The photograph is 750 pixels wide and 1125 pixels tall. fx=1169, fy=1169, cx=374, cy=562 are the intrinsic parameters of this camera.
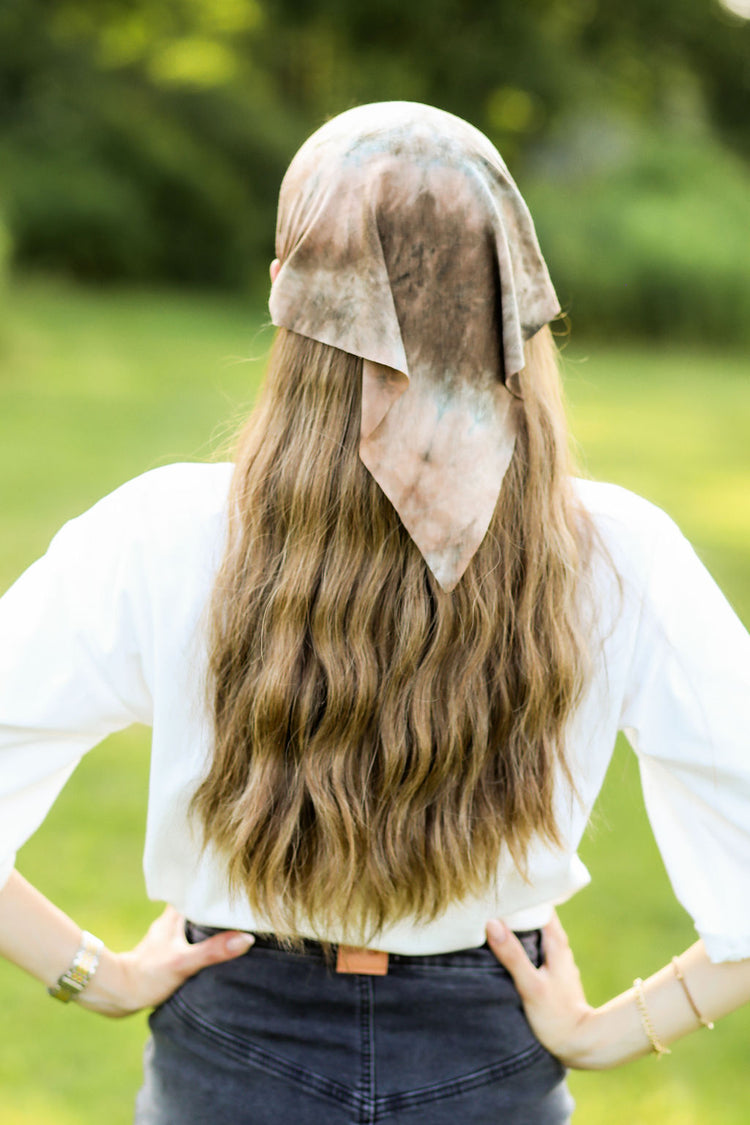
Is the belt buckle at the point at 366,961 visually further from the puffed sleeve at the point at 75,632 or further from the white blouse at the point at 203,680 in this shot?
the puffed sleeve at the point at 75,632

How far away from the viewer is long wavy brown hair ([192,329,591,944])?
1123 millimetres

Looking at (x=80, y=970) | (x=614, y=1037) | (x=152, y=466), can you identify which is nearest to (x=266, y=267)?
(x=152, y=466)

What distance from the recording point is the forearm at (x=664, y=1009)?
134 centimetres

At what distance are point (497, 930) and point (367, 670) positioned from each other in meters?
0.38

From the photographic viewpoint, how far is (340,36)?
1888cm

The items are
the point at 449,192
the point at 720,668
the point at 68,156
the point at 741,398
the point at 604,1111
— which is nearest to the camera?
the point at 449,192

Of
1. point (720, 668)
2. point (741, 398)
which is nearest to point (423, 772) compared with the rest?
point (720, 668)

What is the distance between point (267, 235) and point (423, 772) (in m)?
16.1

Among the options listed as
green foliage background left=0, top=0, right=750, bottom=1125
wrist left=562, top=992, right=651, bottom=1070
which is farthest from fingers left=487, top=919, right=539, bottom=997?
green foliage background left=0, top=0, right=750, bottom=1125

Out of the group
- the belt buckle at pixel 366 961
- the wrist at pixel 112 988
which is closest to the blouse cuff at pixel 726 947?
the belt buckle at pixel 366 961

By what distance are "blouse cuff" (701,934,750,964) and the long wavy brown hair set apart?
255 mm

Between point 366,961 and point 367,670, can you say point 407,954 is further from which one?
point 367,670

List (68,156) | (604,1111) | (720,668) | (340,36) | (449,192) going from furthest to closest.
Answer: (340,36), (68,156), (604,1111), (720,668), (449,192)

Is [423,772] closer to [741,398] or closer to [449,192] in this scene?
[449,192]
